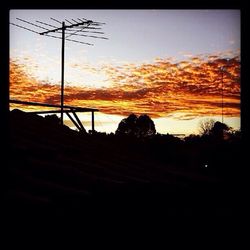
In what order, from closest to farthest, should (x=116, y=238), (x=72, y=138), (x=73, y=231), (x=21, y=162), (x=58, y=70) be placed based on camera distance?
(x=73, y=231) → (x=116, y=238) → (x=21, y=162) → (x=72, y=138) → (x=58, y=70)

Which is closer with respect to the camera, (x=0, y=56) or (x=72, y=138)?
(x=0, y=56)

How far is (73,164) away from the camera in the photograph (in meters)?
4.09

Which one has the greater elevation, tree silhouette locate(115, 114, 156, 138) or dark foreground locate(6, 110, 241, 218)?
tree silhouette locate(115, 114, 156, 138)

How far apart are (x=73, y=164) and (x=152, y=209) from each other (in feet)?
3.68

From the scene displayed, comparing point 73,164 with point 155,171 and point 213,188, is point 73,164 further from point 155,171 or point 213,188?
point 213,188

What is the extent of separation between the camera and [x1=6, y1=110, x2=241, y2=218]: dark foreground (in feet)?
9.30

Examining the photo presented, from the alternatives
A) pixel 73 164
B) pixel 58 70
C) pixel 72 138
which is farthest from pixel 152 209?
pixel 58 70

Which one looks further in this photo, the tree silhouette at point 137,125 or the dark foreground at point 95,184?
the tree silhouette at point 137,125

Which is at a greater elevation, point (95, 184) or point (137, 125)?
point (137, 125)

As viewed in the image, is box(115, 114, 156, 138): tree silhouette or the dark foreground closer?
the dark foreground

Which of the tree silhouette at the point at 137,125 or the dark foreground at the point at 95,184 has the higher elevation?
the tree silhouette at the point at 137,125

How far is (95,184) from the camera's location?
3322 millimetres

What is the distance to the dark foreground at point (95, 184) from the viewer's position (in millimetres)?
2834

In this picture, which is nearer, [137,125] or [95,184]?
[95,184]
